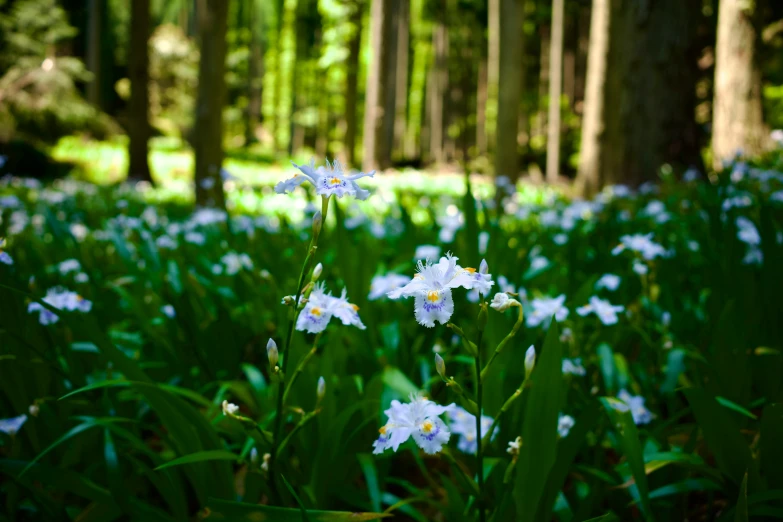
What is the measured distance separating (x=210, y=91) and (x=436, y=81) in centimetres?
1738

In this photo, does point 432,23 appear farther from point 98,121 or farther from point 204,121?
Result: point 204,121

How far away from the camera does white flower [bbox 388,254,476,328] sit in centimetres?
65

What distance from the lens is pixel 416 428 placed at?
2.34 ft

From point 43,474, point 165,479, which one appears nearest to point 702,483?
point 165,479

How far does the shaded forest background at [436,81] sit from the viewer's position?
4.70m

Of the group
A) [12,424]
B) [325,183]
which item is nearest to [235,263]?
[12,424]

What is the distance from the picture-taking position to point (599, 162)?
5.51 meters

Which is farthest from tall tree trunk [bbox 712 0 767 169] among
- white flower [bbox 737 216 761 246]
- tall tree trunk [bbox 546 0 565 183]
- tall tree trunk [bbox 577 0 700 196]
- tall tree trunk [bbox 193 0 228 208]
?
tall tree trunk [bbox 546 0 565 183]

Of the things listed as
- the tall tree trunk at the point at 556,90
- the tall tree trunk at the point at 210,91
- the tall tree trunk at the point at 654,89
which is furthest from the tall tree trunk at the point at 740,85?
the tall tree trunk at the point at 556,90

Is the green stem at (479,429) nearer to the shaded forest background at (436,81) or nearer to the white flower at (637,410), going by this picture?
the white flower at (637,410)

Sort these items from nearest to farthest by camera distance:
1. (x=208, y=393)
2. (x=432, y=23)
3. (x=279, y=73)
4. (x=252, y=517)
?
1. (x=252, y=517)
2. (x=208, y=393)
3. (x=432, y=23)
4. (x=279, y=73)

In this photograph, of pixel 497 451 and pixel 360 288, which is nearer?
pixel 497 451

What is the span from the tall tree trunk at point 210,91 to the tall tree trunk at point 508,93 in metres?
3.21

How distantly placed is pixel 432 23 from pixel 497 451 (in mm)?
22304
